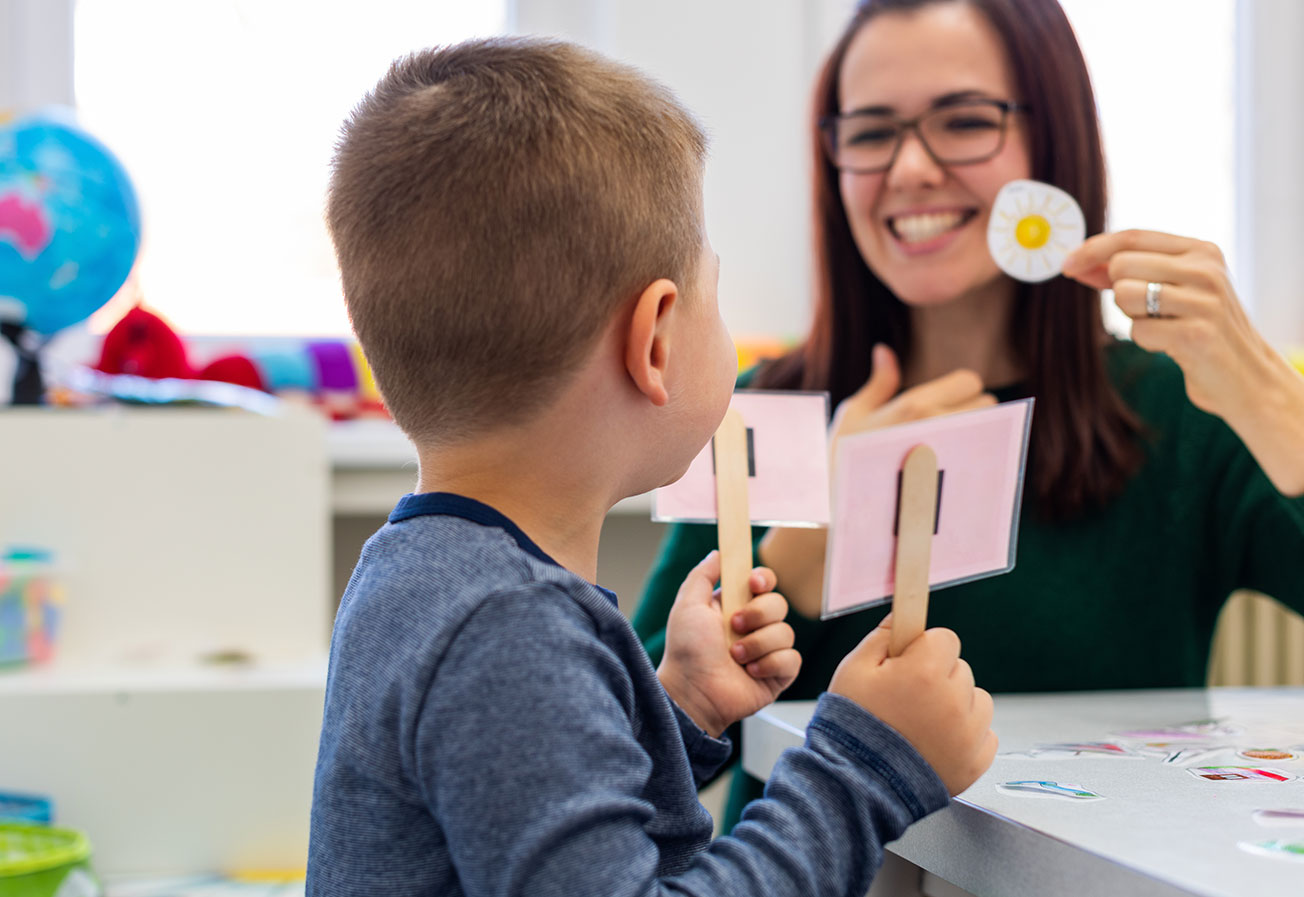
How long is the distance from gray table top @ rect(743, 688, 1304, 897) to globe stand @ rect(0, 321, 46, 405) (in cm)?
90

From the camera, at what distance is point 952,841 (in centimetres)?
53

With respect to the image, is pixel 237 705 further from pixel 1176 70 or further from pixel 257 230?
pixel 1176 70

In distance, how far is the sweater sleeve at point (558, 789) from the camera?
0.41 metres

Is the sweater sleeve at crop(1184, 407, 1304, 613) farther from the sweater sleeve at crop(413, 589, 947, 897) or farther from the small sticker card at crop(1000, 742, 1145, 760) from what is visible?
the sweater sleeve at crop(413, 589, 947, 897)

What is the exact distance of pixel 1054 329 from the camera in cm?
103

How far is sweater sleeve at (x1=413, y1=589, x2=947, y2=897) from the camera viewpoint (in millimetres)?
412

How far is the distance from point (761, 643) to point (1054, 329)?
1.73 ft

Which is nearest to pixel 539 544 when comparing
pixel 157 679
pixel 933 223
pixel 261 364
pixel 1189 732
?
pixel 1189 732

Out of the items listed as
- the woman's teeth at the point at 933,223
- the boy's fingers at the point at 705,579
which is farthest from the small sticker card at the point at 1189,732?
the woman's teeth at the point at 933,223

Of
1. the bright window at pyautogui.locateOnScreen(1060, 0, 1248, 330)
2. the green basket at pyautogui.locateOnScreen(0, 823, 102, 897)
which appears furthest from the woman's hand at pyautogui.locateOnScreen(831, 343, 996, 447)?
the bright window at pyautogui.locateOnScreen(1060, 0, 1248, 330)

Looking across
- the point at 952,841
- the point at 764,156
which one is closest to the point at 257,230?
the point at 764,156

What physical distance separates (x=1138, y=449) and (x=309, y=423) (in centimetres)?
80

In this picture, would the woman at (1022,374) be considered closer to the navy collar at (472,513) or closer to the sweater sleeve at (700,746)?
the sweater sleeve at (700,746)

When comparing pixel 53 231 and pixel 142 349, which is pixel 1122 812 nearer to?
pixel 53 231
